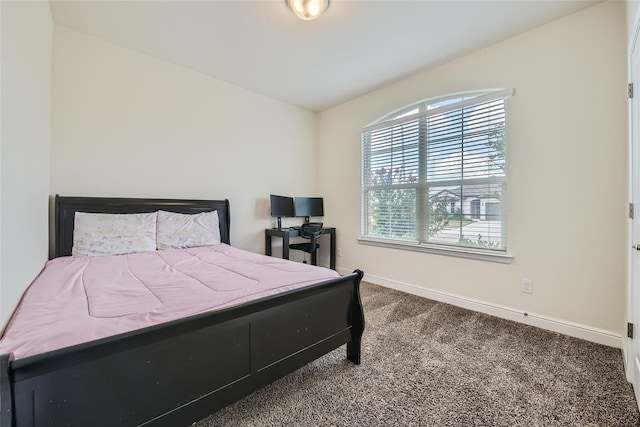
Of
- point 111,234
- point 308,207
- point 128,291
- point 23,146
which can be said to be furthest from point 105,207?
point 308,207

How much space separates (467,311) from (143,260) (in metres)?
2.96

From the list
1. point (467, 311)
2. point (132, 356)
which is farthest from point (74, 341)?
point (467, 311)

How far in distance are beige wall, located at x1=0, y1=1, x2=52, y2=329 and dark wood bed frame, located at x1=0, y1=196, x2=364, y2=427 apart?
0.52 m

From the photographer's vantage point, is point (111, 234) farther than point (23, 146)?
Yes

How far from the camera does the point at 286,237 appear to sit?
351cm

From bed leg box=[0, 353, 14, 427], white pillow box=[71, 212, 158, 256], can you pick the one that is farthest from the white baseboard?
bed leg box=[0, 353, 14, 427]

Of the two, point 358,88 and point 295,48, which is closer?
point 295,48

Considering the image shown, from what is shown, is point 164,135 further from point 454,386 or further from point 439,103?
point 454,386

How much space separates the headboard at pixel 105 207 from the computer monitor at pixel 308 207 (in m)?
1.11

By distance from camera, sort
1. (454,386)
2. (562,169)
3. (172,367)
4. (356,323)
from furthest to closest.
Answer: (562,169) < (356,323) < (454,386) < (172,367)

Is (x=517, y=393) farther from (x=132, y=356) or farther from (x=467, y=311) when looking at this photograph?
(x=132, y=356)

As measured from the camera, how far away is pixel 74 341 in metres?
0.92

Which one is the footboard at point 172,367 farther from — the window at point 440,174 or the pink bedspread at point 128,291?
the window at point 440,174

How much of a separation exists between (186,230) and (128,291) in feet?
4.99
